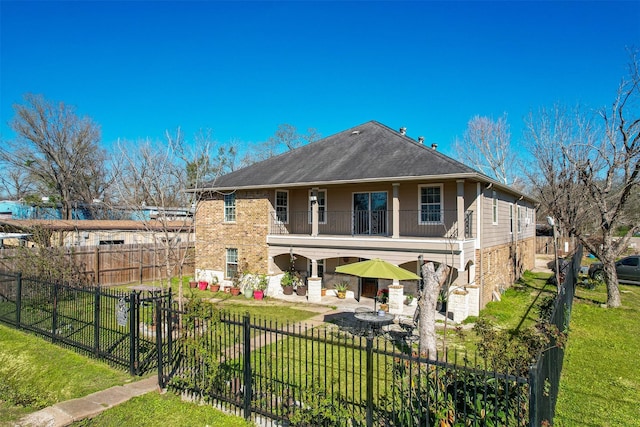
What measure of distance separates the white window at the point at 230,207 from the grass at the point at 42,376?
9.47 meters

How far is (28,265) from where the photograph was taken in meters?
14.0

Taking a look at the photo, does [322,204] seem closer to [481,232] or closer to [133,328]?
[481,232]

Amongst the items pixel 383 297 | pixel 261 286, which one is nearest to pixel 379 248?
pixel 383 297

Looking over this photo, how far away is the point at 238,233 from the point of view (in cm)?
1781

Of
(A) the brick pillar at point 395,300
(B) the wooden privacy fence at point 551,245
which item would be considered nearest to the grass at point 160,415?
(A) the brick pillar at point 395,300

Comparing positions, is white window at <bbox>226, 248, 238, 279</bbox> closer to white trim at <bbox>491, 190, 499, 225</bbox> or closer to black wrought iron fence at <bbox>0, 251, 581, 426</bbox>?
black wrought iron fence at <bbox>0, 251, 581, 426</bbox>

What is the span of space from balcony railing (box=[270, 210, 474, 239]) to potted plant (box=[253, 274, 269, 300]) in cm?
202

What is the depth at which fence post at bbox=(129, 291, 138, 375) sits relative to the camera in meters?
7.43

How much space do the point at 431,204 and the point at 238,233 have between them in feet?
28.4

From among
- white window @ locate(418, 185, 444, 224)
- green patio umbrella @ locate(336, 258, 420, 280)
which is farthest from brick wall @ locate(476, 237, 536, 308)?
green patio umbrella @ locate(336, 258, 420, 280)

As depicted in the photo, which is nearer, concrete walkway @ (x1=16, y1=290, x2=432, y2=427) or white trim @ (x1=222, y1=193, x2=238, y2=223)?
concrete walkway @ (x1=16, y1=290, x2=432, y2=427)

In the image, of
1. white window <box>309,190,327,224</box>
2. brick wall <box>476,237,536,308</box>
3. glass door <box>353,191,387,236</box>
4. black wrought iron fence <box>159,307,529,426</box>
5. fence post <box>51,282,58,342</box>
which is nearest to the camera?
black wrought iron fence <box>159,307,529,426</box>

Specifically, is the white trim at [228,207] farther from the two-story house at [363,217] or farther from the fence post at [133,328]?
the fence post at [133,328]

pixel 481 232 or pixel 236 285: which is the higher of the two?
pixel 481 232
